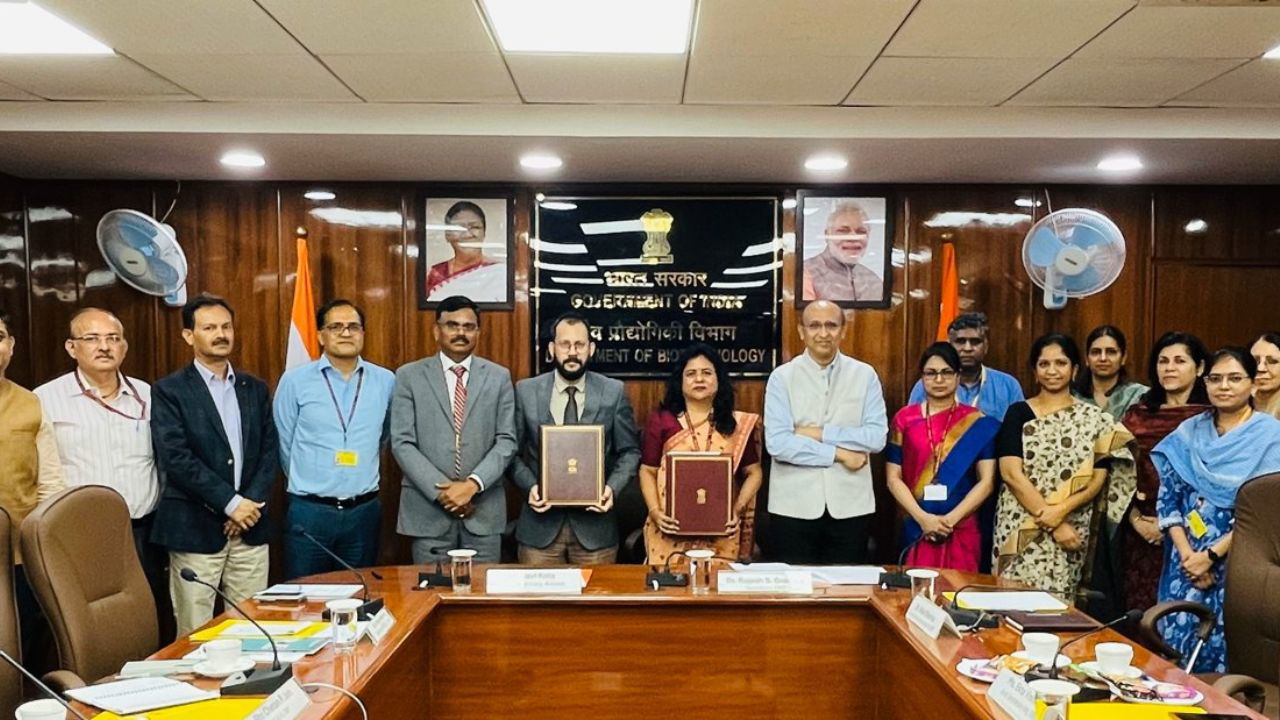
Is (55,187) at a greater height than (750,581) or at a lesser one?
greater

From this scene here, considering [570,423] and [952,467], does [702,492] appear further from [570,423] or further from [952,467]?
[952,467]

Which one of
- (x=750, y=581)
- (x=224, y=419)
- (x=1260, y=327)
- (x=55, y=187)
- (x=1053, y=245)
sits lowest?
(x=750, y=581)

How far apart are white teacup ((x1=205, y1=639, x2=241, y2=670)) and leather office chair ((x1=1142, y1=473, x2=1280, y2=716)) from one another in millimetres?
2396

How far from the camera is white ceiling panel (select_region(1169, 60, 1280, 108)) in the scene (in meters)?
3.30

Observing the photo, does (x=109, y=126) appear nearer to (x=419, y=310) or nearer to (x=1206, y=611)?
(x=419, y=310)

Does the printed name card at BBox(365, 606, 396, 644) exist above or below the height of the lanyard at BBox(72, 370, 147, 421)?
below

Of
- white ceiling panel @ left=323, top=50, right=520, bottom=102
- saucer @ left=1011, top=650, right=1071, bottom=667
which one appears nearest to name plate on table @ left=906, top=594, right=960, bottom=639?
saucer @ left=1011, top=650, right=1071, bottom=667

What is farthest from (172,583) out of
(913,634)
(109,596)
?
(913,634)

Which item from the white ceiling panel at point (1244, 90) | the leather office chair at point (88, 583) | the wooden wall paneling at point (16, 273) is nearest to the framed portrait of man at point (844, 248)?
the white ceiling panel at point (1244, 90)

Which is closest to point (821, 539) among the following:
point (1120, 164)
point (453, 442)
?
point (453, 442)

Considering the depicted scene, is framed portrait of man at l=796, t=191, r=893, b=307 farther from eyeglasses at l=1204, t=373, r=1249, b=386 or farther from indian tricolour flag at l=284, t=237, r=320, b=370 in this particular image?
indian tricolour flag at l=284, t=237, r=320, b=370

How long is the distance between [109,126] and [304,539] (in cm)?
195

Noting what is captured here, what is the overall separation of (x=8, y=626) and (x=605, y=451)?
2.11 m

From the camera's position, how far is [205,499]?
3.36 metres
